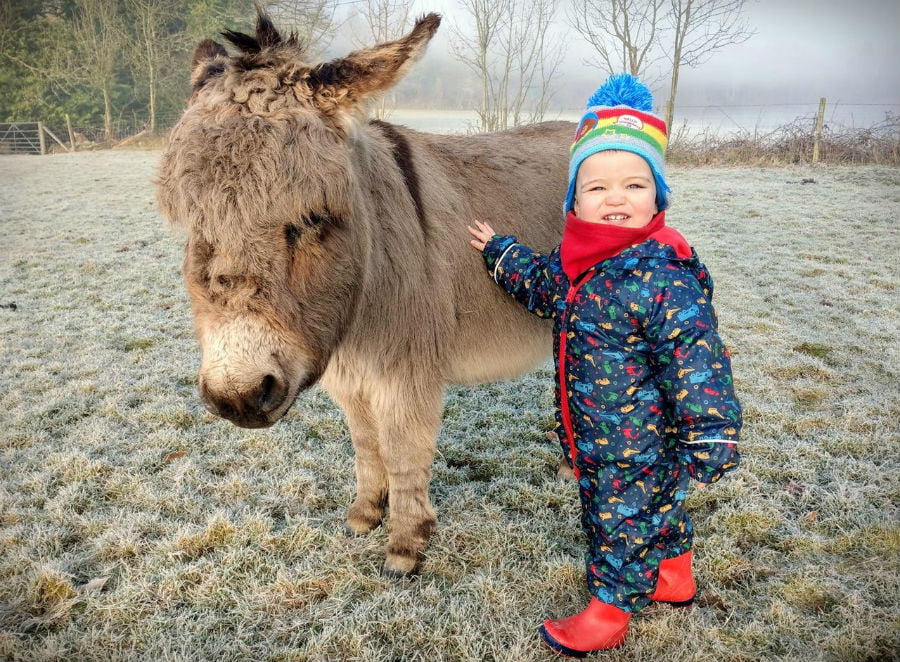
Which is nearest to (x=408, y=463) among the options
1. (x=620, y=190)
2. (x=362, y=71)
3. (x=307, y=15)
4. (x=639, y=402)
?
(x=639, y=402)

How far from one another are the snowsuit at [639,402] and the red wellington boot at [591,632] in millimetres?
102

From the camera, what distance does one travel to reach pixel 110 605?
261 centimetres

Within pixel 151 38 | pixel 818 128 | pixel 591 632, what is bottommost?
pixel 591 632

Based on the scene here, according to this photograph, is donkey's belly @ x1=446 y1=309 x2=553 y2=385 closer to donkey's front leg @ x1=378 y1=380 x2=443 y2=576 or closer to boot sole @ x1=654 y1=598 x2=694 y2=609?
donkey's front leg @ x1=378 y1=380 x2=443 y2=576

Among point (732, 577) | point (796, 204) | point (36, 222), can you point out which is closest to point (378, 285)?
point (732, 577)

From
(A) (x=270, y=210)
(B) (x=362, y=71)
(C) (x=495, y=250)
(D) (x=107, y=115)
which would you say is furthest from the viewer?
(D) (x=107, y=115)

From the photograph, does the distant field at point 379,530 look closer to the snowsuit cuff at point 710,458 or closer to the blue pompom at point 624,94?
the snowsuit cuff at point 710,458

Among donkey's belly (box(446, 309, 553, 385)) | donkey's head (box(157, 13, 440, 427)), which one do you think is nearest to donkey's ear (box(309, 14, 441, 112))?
donkey's head (box(157, 13, 440, 427))

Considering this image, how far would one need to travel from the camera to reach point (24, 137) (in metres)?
28.8

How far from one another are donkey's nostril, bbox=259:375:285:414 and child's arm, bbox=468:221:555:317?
4.73 ft

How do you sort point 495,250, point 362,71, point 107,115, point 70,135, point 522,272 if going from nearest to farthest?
point 362,71 < point 522,272 < point 495,250 < point 70,135 < point 107,115

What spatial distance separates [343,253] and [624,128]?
136 cm

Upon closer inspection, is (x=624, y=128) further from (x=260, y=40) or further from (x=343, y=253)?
(x=260, y=40)

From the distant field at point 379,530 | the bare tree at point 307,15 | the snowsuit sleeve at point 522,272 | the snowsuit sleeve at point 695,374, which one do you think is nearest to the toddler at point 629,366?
the snowsuit sleeve at point 695,374
